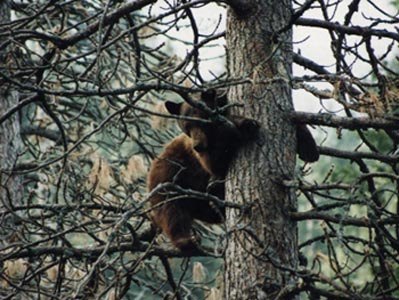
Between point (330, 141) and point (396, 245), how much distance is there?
35.4m

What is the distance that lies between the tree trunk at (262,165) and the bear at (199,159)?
0.13 m

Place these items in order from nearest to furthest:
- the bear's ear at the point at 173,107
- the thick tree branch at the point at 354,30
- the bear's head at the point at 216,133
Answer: the bear's head at the point at 216,133, the thick tree branch at the point at 354,30, the bear's ear at the point at 173,107

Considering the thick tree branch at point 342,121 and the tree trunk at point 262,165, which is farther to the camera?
the tree trunk at point 262,165

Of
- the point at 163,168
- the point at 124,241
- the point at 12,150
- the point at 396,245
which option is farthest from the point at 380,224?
the point at 12,150

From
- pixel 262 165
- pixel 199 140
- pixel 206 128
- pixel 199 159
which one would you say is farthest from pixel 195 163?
pixel 262 165

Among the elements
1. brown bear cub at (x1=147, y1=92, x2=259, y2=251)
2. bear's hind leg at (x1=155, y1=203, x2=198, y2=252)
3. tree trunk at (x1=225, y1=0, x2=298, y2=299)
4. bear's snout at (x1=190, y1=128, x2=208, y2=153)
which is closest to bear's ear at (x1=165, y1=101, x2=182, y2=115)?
brown bear cub at (x1=147, y1=92, x2=259, y2=251)

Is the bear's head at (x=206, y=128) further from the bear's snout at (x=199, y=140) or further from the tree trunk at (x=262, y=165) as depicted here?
the tree trunk at (x=262, y=165)

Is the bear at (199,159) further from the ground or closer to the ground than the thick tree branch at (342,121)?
further from the ground

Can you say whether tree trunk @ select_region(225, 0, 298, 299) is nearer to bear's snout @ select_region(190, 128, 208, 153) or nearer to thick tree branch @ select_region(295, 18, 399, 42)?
thick tree branch @ select_region(295, 18, 399, 42)

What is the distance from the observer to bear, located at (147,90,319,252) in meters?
5.04

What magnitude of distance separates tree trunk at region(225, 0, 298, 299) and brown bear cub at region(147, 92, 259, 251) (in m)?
0.13

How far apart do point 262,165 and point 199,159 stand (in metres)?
1.40

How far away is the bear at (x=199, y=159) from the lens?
199 inches

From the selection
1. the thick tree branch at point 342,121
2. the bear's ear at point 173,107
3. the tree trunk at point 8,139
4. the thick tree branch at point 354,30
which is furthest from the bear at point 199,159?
the tree trunk at point 8,139
